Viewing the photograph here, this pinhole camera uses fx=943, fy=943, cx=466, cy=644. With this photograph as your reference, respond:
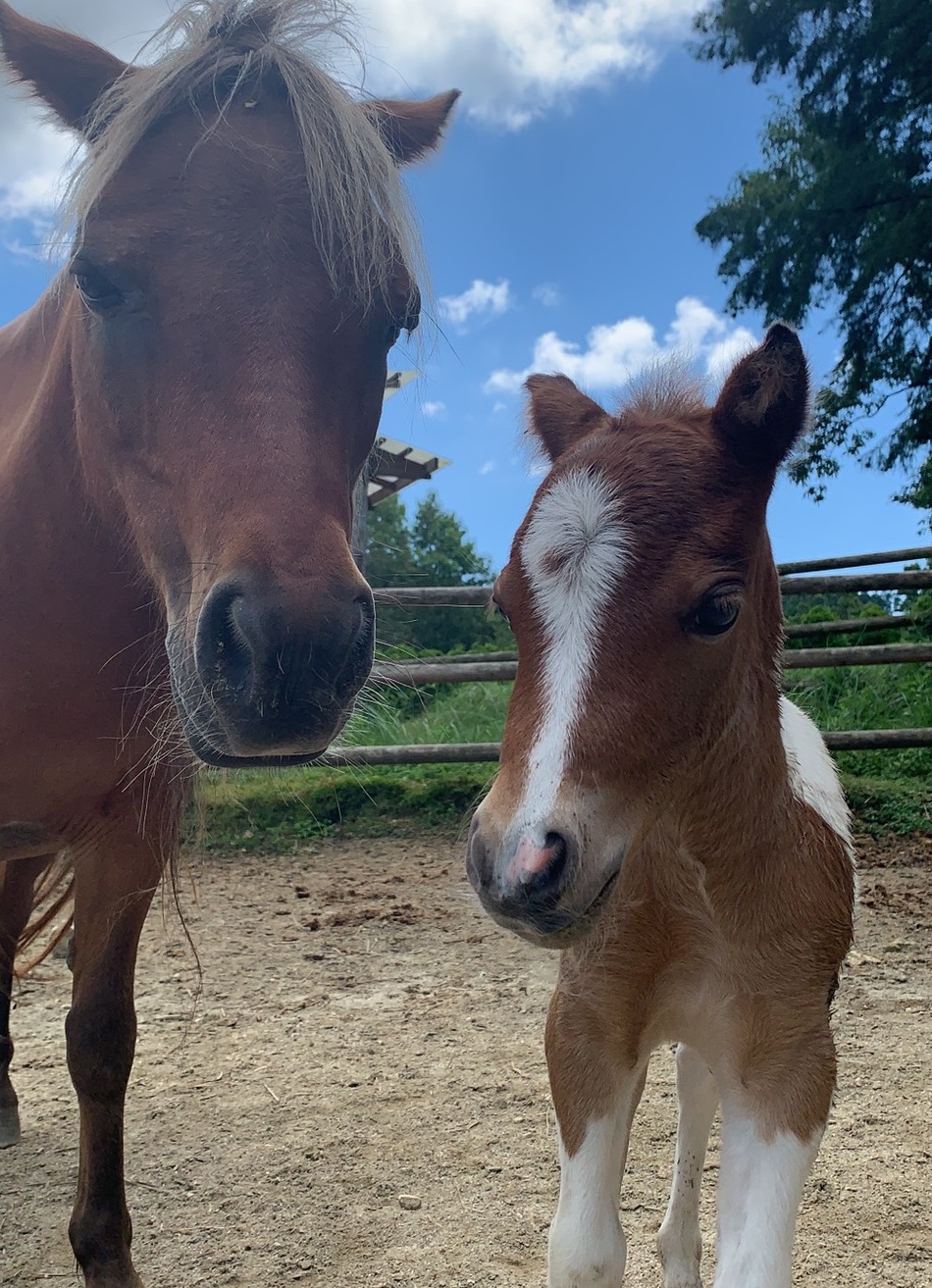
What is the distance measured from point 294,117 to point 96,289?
557 mm

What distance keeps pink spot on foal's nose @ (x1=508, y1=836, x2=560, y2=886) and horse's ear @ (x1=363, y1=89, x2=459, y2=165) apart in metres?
1.70

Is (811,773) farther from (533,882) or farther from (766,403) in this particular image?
(533,882)

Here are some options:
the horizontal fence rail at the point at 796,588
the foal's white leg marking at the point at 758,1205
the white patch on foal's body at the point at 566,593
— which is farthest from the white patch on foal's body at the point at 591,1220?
the horizontal fence rail at the point at 796,588

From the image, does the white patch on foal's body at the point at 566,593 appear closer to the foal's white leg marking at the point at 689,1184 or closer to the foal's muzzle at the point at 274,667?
the foal's muzzle at the point at 274,667

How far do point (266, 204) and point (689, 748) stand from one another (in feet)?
4.02

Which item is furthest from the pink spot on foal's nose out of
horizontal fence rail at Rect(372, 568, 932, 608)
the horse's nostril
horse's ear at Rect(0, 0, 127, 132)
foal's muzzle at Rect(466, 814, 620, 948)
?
horizontal fence rail at Rect(372, 568, 932, 608)

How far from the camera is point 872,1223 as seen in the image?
2297 millimetres

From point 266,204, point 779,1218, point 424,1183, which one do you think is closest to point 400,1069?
point 424,1183

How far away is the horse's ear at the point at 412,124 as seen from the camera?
2.21 meters

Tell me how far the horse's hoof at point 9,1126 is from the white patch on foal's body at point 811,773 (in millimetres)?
2585

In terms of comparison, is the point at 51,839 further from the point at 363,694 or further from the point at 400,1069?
the point at 400,1069

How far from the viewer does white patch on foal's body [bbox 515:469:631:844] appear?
4.69 ft

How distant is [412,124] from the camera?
7.43ft

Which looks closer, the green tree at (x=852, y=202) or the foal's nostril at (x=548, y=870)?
the foal's nostril at (x=548, y=870)
